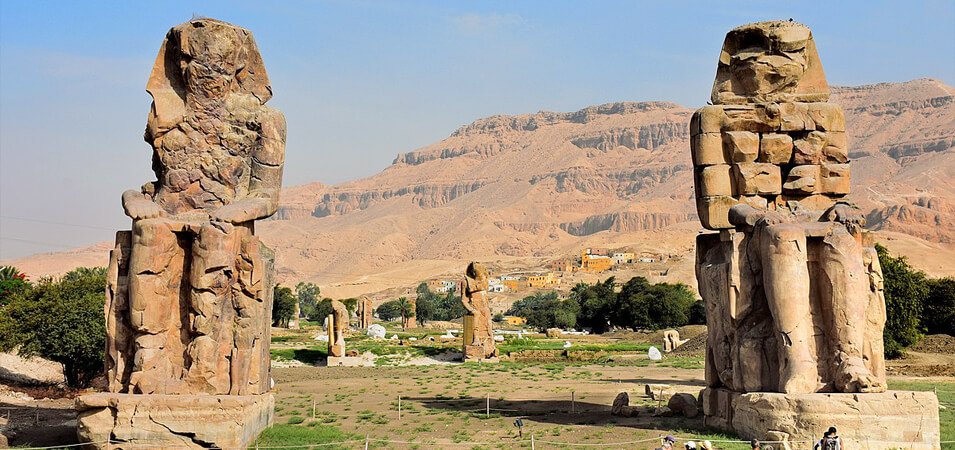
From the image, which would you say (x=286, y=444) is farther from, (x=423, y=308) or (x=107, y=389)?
(x=423, y=308)

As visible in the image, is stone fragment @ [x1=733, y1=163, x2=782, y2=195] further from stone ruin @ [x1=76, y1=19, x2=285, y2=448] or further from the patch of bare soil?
the patch of bare soil

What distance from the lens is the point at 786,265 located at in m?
11.6

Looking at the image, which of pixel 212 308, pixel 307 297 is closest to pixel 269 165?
pixel 212 308

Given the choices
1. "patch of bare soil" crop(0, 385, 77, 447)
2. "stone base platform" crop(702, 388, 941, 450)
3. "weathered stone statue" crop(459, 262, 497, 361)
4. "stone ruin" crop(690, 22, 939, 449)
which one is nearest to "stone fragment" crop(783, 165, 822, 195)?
"stone ruin" crop(690, 22, 939, 449)

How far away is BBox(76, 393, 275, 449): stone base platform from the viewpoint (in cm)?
1117

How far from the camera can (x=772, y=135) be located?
44.0ft

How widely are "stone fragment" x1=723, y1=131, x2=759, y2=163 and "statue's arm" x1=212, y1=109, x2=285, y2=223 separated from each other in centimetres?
602

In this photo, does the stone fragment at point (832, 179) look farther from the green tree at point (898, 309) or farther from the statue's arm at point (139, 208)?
the green tree at point (898, 309)

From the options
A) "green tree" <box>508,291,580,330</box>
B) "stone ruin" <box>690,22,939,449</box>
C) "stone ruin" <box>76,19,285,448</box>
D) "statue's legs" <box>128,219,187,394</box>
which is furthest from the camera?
"green tree" <box>508,291,580,330</box>

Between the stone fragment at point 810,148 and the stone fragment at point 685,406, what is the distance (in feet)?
12.4

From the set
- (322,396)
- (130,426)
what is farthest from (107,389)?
(322,396)

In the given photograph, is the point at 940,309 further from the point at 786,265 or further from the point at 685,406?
the point at 786,265

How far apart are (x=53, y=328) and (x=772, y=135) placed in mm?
15679

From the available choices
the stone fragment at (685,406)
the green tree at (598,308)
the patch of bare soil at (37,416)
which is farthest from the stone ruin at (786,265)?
the green tree at (598,308)
